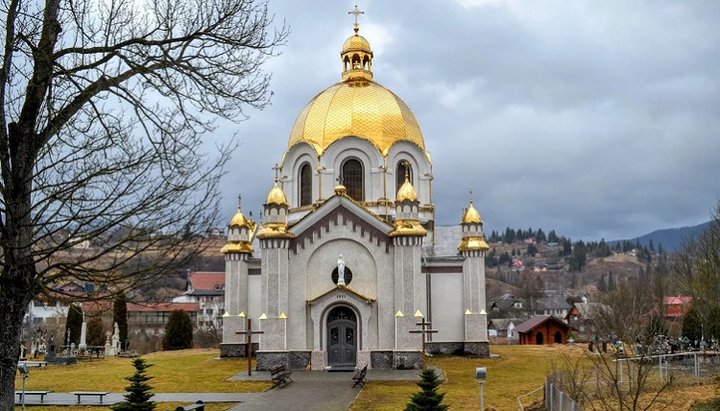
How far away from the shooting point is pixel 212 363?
114ft

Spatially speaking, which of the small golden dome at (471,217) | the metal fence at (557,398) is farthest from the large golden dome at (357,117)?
the metal fence at (557,398)

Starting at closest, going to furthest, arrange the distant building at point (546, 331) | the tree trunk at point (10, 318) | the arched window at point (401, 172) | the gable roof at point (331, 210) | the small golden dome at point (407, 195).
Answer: the tree trunk at point (10, 318) < the small golden dome at point (407, 195) < the gable roof at point (331, 210) < the arched window at point (401, 172) < the distant building at point (546, 331)

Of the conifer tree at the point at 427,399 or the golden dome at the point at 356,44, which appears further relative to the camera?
the golden dome at the point at 356,44

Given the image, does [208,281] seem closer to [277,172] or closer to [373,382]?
[277,172]

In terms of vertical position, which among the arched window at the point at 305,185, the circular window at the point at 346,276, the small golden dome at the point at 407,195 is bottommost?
the circular window at the point at 346,276

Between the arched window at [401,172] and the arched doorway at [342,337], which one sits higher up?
the arched window at [401,172]

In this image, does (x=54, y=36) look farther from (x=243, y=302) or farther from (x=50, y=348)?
(x=50, y=348)

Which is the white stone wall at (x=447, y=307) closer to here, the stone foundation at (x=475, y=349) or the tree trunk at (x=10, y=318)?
the stone foundation at (x=475, y=349)

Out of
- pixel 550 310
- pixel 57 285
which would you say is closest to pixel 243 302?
pixel 57 285

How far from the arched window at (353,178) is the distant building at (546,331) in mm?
22577

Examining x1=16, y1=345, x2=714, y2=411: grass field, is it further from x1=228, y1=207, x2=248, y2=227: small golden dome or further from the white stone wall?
x1=228, y1=207, x2=248, y2=227: small golden dome

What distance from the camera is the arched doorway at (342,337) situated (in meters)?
31.0

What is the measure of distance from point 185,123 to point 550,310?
99.4 meters

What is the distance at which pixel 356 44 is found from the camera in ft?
139
